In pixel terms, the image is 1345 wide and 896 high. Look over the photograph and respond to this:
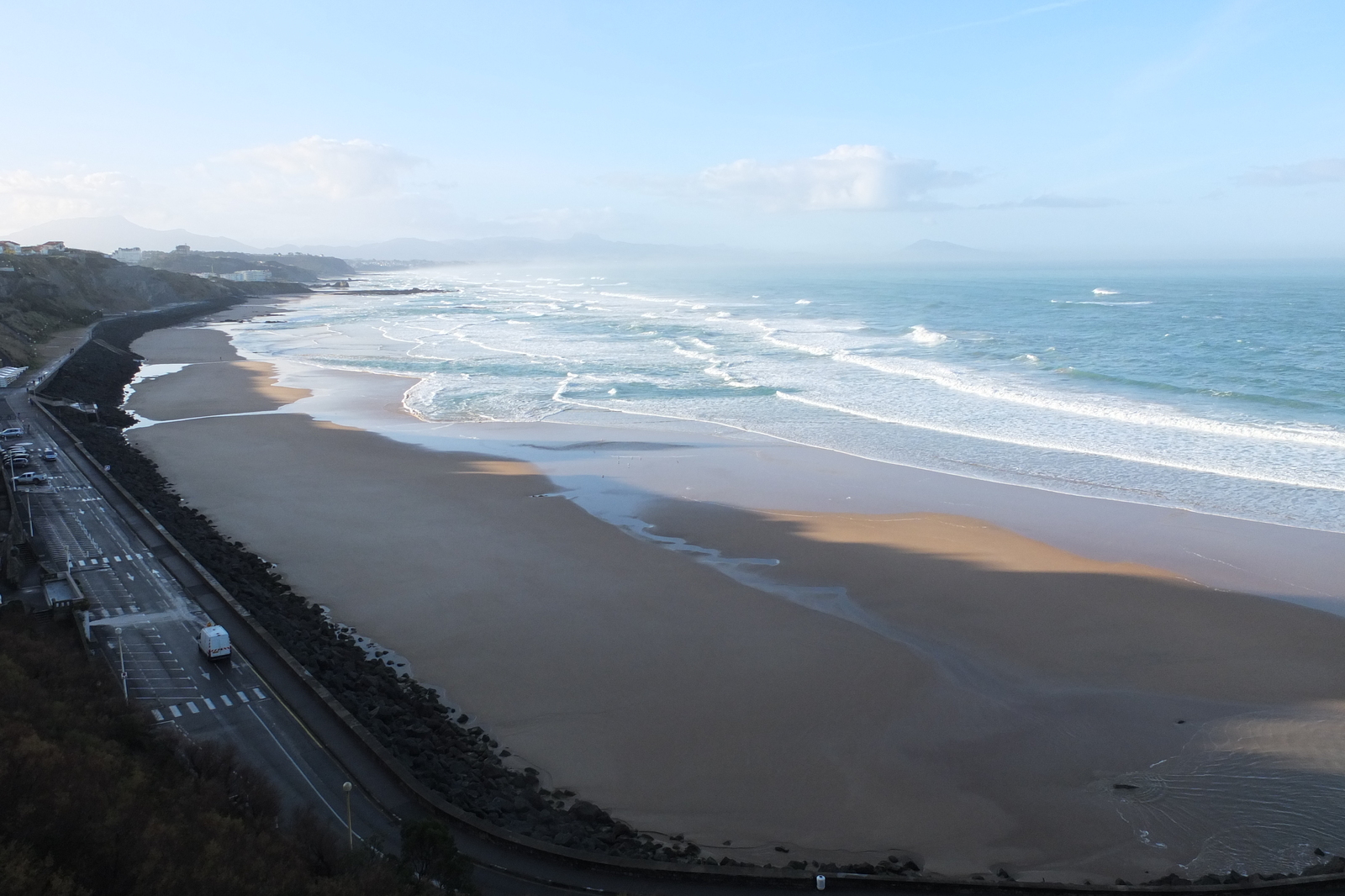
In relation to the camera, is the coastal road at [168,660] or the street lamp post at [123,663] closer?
the coastal road at [168,660]

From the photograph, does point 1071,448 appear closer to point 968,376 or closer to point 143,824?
point 968,376

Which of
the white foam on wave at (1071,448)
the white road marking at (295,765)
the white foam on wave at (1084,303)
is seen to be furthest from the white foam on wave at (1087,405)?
the white foam on wave at (1084,303)

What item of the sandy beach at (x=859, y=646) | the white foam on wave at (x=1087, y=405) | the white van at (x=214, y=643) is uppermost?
the white foam on wave at (x=1087, y=405)

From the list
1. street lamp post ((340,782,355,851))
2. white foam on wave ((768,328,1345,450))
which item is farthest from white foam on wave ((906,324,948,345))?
street lamp post ((340,782,355,851))

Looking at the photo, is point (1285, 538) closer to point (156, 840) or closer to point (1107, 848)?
point (1107, 848)

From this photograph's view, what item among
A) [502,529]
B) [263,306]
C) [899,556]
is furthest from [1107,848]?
[263,306]

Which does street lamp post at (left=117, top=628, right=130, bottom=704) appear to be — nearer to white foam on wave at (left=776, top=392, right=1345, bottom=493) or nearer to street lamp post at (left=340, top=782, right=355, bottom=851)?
street lamp post at (left=340, top=782, right=355, bottom=851)

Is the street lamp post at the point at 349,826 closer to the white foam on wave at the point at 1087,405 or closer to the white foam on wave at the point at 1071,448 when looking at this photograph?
the white foam on wave at the point at 1071,448

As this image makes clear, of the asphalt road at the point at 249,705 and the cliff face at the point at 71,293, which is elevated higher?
the cliff face at the point at 71,293

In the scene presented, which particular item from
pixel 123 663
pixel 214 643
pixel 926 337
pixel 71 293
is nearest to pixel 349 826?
pixel 214 643
